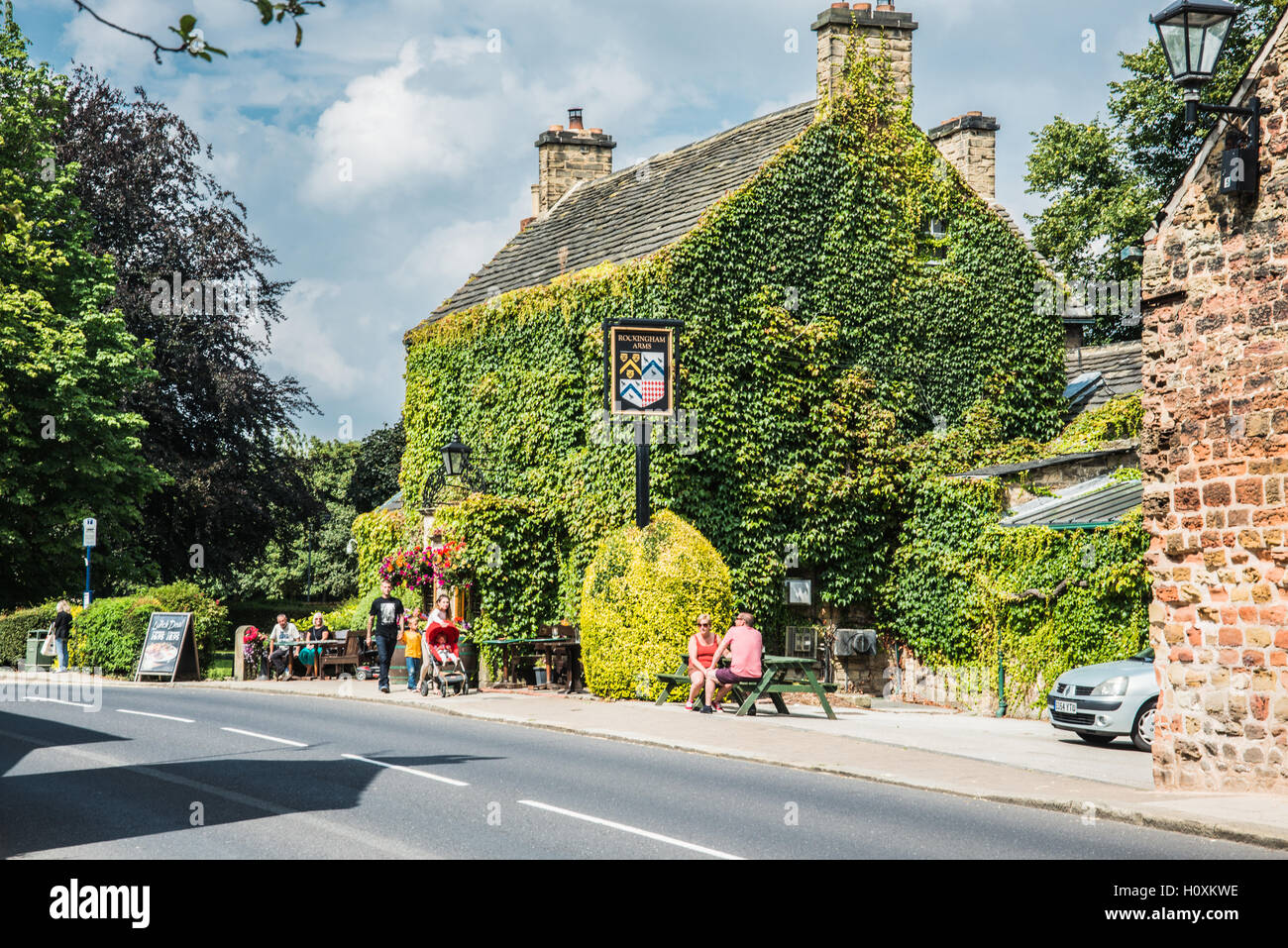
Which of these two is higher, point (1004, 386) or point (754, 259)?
point (754, 259)

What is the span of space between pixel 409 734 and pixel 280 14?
1204 centimetres

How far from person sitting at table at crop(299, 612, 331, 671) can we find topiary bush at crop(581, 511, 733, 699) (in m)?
9.11

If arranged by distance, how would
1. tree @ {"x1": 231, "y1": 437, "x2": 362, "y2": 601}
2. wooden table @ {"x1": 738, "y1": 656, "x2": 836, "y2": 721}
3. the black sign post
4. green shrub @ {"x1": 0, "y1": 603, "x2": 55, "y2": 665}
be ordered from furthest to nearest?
tree @ {"x1": 231, "y1": 437, "x2": 362, "y2": 601}, green shrub @ {"x1": 0, "y1": 603, "x2": 55, "y2": 665}, the black sign post, wooden table @ {"x1": 738, "y1": 656, "x2": 836, "y2": 721}

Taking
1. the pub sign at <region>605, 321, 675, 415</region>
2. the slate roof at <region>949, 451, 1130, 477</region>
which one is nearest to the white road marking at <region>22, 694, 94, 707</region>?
the pub sign at <region>605, 321, 675, 415</region>

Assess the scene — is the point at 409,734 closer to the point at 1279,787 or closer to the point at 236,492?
the point at 1279,787

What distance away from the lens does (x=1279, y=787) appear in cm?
1111

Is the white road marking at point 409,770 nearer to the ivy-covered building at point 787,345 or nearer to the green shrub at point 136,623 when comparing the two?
the ivy-covered building at point 787,345

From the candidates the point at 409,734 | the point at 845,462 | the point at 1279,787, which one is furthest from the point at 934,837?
the point at 845,462

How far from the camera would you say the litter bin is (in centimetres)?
3139

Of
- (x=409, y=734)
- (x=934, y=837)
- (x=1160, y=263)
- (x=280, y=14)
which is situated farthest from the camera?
(x=409, y=734)

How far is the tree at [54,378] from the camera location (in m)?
31.5

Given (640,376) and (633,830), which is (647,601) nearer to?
(640,376)

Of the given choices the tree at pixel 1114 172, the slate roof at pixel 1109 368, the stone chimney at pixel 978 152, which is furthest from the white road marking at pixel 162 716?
the tree at pixel 1114 172

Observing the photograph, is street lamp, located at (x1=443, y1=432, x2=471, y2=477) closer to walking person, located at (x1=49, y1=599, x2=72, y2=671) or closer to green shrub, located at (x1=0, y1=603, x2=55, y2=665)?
walking person, located at (x1=49, y1=599, x2=72, y2=671)
